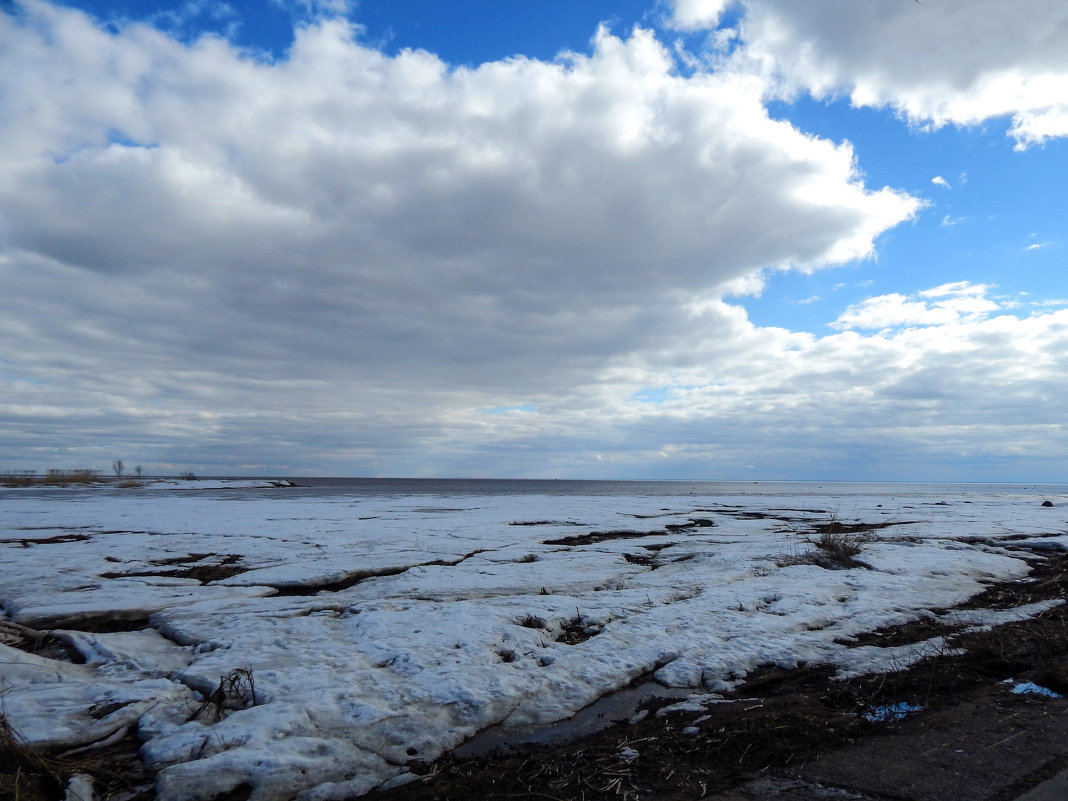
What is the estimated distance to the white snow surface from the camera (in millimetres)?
3453

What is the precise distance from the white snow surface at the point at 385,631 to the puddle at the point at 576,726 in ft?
0.26

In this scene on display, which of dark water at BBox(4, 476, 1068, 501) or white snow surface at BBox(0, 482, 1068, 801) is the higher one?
white snow surface at BBox(0, 482, 1068, 801)

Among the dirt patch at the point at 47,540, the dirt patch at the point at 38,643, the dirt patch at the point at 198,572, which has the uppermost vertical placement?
the dirt patch at the point at 38,643

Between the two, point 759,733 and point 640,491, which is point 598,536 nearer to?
point 759,733

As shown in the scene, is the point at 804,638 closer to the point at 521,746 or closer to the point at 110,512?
the point at 521,746

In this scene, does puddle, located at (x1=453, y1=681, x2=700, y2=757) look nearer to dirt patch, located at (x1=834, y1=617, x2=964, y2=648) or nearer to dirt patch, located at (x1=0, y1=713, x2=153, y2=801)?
dirt patch, located at (x1=0, y1=713, x2=153, y2=801)

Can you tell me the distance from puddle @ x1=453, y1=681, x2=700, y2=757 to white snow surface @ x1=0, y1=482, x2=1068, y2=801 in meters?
0.08

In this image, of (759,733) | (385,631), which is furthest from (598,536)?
(759,733)

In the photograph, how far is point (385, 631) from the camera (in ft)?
18.4

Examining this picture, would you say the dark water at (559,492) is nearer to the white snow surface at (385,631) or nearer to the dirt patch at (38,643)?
the white snow surface at (385,631)

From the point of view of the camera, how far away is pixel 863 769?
3.05 metres

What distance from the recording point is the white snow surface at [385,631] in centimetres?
345

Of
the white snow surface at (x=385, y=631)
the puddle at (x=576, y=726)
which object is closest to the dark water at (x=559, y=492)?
the white snow surface at (x=385, y=631)

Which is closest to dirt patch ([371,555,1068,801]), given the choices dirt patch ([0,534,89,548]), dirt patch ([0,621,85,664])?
dirt patch ([0,621,85,664])
